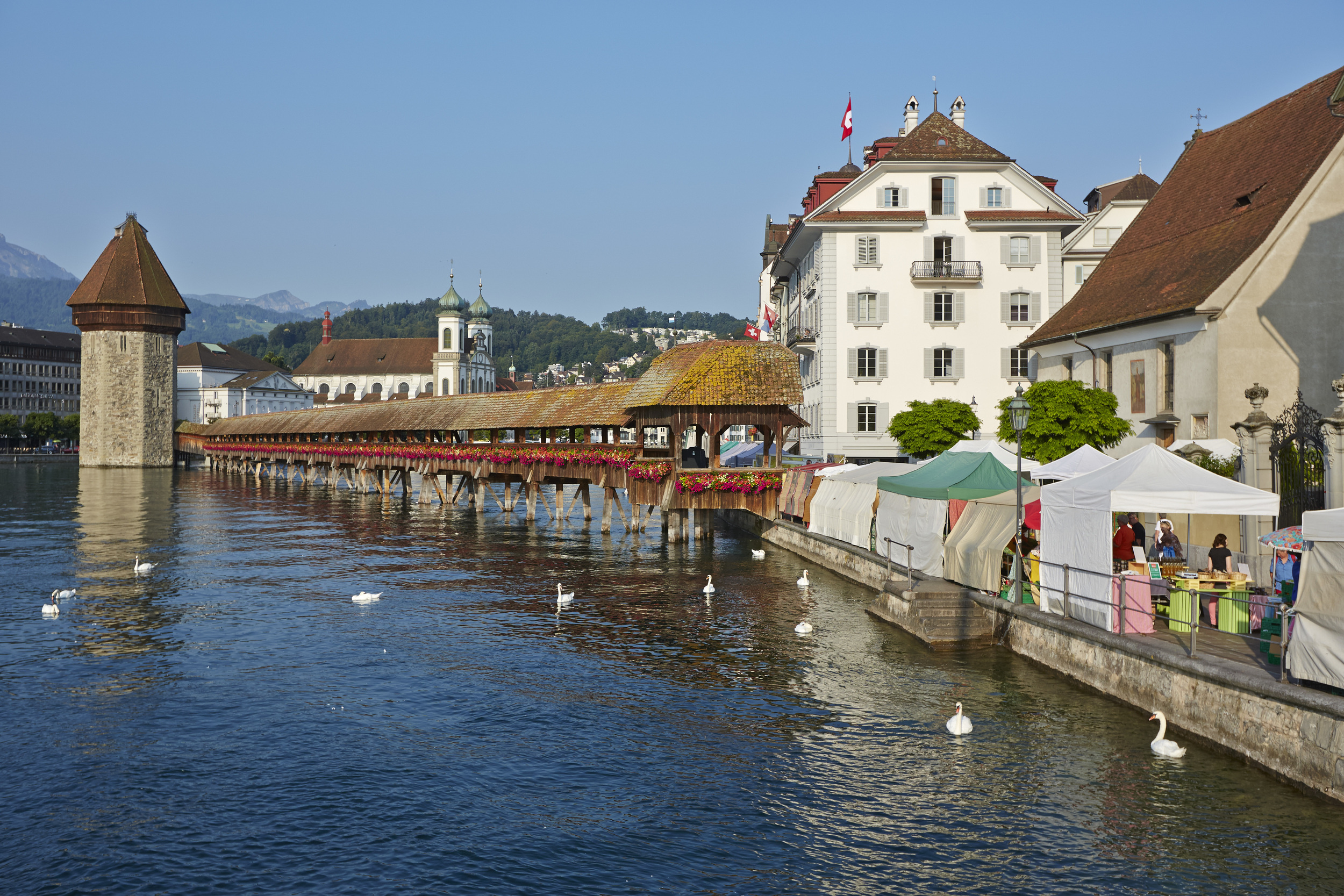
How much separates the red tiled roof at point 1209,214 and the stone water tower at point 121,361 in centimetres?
9941

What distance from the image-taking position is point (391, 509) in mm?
58844

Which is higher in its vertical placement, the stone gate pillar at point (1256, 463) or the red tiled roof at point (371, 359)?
the red tiled roof at point (371, 359)

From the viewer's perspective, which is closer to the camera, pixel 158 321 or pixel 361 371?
pixel 158 321

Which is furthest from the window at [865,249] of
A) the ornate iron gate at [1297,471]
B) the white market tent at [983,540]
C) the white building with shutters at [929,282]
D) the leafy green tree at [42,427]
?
the leafy green tree at [42,427]

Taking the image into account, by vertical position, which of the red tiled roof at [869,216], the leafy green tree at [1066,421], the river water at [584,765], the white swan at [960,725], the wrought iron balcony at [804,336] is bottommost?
the river water at [584,765]

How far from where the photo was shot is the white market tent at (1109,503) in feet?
54.5

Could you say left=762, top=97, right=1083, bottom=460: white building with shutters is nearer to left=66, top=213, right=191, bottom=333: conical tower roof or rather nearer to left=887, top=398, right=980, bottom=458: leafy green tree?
left=887, top=398, right=980, bottom=458: leafy green tree

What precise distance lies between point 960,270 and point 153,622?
3518 cm

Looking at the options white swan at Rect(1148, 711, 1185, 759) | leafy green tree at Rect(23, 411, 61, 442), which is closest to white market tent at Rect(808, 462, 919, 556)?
white swan at Rect(1148, 711, 1185, 759)

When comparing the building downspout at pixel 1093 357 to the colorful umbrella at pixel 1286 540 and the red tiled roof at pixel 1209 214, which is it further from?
the colorful umbrella at pixel 1286 540

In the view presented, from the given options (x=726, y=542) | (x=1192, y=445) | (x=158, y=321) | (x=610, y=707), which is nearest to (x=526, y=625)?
(x=610, y=707)

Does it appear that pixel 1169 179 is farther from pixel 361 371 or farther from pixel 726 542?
pixel 361 371

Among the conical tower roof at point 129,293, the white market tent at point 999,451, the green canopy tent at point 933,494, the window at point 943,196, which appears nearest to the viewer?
the green canopy tent at point 933,494

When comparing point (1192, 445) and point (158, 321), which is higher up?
point (158, 321)
